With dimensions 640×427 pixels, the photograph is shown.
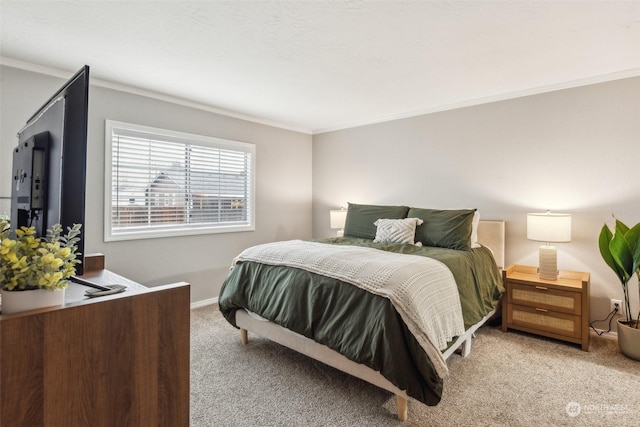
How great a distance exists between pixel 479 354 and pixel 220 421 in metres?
1.92

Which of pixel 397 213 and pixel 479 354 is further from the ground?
pixel 397 213

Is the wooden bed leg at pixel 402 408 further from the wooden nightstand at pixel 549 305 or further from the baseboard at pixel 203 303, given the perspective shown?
the baseboard at pixel 203 303

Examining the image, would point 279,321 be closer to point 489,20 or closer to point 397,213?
point 397,213

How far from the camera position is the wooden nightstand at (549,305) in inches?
99.7

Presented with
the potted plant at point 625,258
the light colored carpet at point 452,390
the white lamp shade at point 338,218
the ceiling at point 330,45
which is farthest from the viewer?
the white lamp shade at point 338,218

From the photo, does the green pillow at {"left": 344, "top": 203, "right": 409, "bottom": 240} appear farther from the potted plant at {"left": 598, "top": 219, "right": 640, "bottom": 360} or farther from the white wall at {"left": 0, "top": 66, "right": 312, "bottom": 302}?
the potted plant at {"left": 598, "top": 219, "right": 640, "bottom": 360}

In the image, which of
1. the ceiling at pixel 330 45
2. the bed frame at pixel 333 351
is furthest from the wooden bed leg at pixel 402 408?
the ceiling at pixel 330 45

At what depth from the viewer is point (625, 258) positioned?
239cm

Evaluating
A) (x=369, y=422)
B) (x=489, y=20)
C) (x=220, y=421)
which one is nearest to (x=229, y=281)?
(x=220, y=421)

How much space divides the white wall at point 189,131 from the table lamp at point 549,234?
299 centimetres

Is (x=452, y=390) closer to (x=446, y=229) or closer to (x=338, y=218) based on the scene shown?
(x=446, y=229)

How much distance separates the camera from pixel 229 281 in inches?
104

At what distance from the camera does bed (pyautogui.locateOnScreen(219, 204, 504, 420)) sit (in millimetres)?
1662
